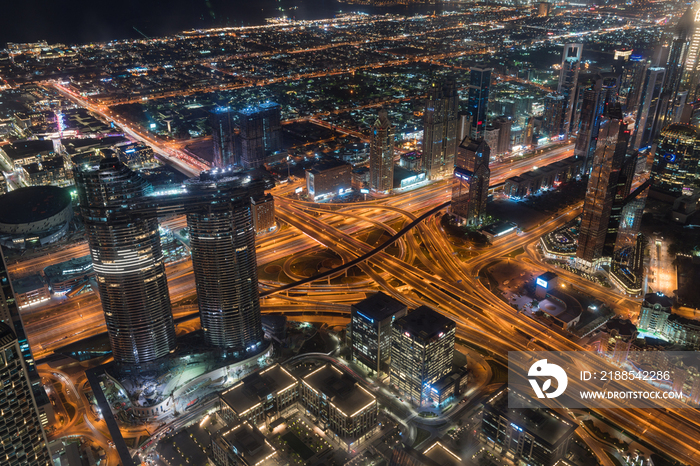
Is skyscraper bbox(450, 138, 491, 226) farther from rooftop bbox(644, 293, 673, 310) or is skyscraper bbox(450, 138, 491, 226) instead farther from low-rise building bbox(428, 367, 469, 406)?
low-rise building bbox(428, 367, 469, 406)

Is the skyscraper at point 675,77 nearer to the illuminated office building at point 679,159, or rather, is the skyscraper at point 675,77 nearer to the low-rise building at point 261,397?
the illuminated office building at point 679,159

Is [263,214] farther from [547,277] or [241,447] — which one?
[241,447]

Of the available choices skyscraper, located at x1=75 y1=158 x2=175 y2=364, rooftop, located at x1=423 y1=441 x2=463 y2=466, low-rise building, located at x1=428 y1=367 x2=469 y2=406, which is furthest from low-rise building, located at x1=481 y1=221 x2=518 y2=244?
skyscraper, located at x1=75 y1=158 x2=175 y2=364

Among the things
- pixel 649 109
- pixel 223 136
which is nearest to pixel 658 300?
pixel 649 109

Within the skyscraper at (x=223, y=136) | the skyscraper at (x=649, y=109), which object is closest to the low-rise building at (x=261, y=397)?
the skyscraper at (x=223, y=136)

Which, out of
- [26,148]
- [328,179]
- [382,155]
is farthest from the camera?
[26,148]

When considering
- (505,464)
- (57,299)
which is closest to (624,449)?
(505,464)

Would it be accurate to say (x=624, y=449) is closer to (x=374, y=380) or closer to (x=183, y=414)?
(x=374, y=380)
